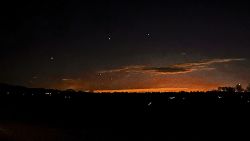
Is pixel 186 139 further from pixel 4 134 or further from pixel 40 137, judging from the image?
pixel 4 134

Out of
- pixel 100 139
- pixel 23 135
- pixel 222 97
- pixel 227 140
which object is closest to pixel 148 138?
pixel 100 139

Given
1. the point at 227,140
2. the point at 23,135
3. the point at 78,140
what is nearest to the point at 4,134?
the point at 23,135

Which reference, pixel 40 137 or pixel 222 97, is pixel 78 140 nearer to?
pixel 40 137

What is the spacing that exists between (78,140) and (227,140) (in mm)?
9762

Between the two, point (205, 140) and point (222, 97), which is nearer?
point (205, 140)

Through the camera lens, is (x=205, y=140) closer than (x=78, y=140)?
No

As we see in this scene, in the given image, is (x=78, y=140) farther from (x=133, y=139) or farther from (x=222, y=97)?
(x=222, y=97)

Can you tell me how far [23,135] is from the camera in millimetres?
26609

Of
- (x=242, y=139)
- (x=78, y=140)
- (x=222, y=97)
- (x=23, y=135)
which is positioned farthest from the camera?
(x=222, y=97)

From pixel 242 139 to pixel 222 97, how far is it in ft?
331

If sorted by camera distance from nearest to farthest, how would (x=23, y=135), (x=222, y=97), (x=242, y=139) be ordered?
(x=23, y=135) < (x=242, y=139) < (x=222, y=97)

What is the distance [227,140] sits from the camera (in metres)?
28.2

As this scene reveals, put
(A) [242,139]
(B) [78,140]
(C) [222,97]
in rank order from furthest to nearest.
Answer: (C) [222,97] < (A) [242,139] < (B) [78,140]

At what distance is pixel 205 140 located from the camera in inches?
1072
